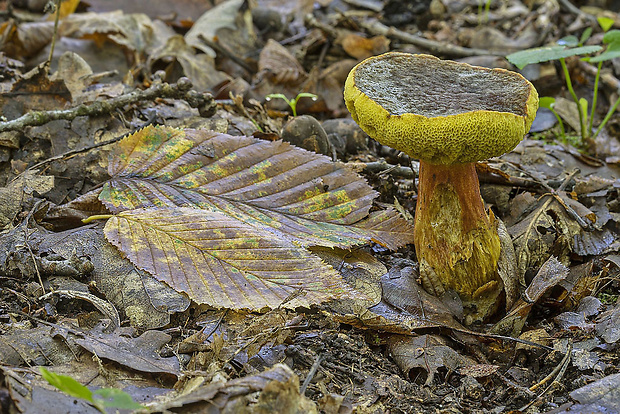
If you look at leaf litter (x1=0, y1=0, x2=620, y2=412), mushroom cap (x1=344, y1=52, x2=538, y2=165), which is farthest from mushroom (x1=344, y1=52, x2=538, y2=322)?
leaf litter (x1=0, y1=0, x2=620, y2=412)

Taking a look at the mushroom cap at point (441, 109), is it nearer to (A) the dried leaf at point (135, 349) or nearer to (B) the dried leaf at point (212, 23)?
(A) the dried leaf at point (135, 349)

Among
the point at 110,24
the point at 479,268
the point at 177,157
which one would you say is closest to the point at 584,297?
the point at 479,268

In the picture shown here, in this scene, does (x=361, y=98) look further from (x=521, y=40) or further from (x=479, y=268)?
(x=521, y=40)

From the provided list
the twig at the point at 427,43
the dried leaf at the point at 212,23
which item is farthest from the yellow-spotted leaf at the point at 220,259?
the twig at the point at 427,43

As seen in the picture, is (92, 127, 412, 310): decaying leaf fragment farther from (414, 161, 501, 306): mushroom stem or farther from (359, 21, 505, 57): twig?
(359, 21, 505, 57): twig

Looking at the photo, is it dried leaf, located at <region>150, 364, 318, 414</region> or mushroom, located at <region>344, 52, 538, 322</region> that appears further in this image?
mushroom, located at <region>344, 52, 538, 322</region>

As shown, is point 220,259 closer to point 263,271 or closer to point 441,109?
point 263,271

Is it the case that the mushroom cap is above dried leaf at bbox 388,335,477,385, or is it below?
above
